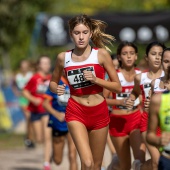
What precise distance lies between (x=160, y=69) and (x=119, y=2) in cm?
3889

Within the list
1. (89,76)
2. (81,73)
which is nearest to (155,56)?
(81,73)

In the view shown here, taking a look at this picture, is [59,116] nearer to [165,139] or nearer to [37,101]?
[37,101]

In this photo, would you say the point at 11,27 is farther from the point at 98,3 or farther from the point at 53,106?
the point at 53,106

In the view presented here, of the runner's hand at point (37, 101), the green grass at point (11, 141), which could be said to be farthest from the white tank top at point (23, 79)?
the runner's hand at point (37, 101)

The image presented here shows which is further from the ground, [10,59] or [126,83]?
[126,83]

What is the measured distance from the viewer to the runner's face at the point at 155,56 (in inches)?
394

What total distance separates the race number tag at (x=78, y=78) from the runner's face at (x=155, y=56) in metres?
1.40

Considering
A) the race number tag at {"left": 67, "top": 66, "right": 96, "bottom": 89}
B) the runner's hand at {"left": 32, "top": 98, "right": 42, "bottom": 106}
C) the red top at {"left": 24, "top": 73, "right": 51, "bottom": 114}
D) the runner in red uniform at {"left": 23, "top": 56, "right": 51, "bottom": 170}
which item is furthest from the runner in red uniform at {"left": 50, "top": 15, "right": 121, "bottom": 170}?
the runner's hand at {"left": 32, "top": 98, "right": 42, "bottom": 106}

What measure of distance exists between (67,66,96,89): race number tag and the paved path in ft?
18.6

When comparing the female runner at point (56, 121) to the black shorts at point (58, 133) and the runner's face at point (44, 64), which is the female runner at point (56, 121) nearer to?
the black shorts at point (58, 133)

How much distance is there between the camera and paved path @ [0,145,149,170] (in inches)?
595

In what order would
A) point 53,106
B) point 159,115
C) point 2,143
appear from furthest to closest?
point 2,143 < point 53,106 < point 159,115

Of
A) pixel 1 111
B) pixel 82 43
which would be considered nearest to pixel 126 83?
pixel 82 43

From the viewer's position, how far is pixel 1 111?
24828mm
